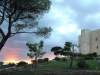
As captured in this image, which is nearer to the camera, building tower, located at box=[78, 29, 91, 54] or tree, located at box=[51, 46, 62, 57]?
tree, located at box=[51, 46, 62, 57]

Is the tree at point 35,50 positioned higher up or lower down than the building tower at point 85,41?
lower down

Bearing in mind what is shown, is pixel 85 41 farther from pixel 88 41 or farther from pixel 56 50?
pixel 56 50

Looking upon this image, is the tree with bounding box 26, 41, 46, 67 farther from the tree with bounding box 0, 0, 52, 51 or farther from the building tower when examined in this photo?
the building tower

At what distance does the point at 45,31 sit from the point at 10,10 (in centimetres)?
354

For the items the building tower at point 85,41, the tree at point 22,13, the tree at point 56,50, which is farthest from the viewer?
the building tower at point 85,41

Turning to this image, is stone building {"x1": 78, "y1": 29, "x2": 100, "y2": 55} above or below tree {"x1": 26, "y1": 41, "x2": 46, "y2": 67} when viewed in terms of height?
above

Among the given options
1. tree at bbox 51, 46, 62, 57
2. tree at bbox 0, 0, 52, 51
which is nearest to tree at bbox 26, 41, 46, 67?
tree at bbox 0, 0, 52, 51

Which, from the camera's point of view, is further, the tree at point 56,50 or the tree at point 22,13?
the tree at point 56,50

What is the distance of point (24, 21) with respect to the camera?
1755 cm

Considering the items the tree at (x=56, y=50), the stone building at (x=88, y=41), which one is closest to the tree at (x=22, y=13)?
the tree at (x=56, y=50)

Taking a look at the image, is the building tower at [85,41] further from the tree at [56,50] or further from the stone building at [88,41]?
the tree at [56,50]

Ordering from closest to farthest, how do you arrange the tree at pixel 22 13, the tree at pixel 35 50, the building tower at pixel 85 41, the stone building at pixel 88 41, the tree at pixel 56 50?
the tree at pixel 22 13
the tree at pixel 35 50
the tree at pixel 56 50
the stone building at pixel 88 41
the building tower at pixel 85 41

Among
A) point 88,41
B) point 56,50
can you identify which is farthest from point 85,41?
point 56,50

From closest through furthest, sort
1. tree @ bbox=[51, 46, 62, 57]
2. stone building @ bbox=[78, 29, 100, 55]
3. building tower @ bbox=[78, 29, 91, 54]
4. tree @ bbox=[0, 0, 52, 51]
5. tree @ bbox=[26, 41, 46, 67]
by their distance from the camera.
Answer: tree @ bbox=[0, 0, 52, 51] < tree @ bbox=[26, 41, 46, 67] < tree @ bbox=[51, 46, 62, 57] < stone building @ bbox=[78, 29, 100, 55] < building tower @ bbox=[78, 29, 91, 54]
